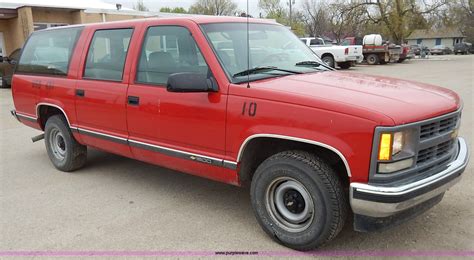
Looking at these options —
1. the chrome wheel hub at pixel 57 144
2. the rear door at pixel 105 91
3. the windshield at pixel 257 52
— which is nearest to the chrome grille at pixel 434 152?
the windshield at pixel 257 52

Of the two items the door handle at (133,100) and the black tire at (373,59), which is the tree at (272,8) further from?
the door handle at (133,100)

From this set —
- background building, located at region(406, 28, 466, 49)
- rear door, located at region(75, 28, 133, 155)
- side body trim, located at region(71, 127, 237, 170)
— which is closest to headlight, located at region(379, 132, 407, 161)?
side body trim, located at region(71, 127, 237, 170)

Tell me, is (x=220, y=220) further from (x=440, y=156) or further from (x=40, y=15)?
(x=40, y=15)

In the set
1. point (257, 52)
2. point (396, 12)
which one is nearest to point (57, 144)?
point (257, 52)

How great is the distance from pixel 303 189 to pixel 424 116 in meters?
1.00

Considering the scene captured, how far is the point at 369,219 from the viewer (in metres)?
3.02

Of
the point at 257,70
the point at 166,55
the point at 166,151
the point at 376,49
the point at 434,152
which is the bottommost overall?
the point at 376,49

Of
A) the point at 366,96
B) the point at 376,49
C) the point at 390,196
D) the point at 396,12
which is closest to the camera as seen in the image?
the point at 390,196

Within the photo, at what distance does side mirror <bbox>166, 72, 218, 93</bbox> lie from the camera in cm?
349

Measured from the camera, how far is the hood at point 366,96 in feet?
9.52

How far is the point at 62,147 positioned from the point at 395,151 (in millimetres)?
4471

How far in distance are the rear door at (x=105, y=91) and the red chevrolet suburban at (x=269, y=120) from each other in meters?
0.02

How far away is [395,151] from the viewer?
9.45 ft

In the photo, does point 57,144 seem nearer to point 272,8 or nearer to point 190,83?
point 190,83
